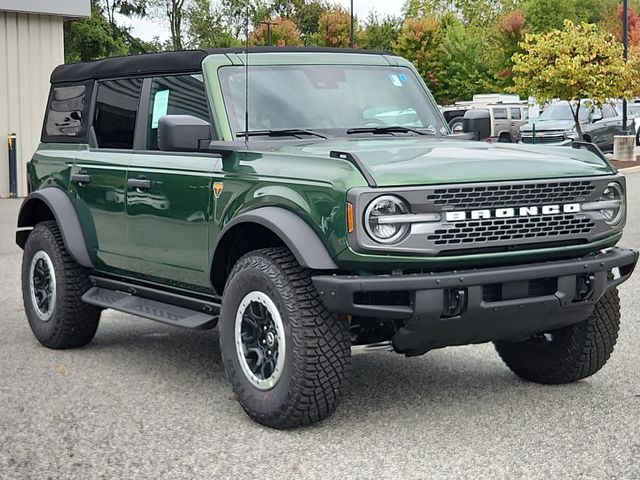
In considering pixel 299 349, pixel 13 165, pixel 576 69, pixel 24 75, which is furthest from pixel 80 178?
pixel 576 69

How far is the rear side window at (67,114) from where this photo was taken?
8188 millimetres

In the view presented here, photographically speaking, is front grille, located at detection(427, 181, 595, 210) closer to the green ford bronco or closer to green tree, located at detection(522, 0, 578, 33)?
the green ford bronco

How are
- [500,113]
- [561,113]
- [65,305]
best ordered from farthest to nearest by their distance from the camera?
Answer: [500,113], [561,113], [65,305]

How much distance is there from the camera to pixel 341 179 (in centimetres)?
545

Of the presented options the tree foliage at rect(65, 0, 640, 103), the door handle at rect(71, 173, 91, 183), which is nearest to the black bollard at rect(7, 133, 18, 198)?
the door handle at rect(71, 173, 91, 183)

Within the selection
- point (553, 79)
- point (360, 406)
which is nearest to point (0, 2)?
point (553, 79)

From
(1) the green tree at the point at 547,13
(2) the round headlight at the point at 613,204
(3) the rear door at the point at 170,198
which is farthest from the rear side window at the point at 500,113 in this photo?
(2) the round headlight at the point at 613,204

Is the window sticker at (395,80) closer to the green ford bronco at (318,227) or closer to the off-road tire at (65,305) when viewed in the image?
the green ford bronco at (318,227)

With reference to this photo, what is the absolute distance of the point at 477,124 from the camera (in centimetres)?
741

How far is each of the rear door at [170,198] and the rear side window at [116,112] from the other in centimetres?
14

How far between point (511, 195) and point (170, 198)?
2029mm

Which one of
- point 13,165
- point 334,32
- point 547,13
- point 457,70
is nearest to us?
point 13,165

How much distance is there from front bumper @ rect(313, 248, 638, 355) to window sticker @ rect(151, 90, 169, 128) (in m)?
2.18

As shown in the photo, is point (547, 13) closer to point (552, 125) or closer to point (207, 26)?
point (552, 125)
